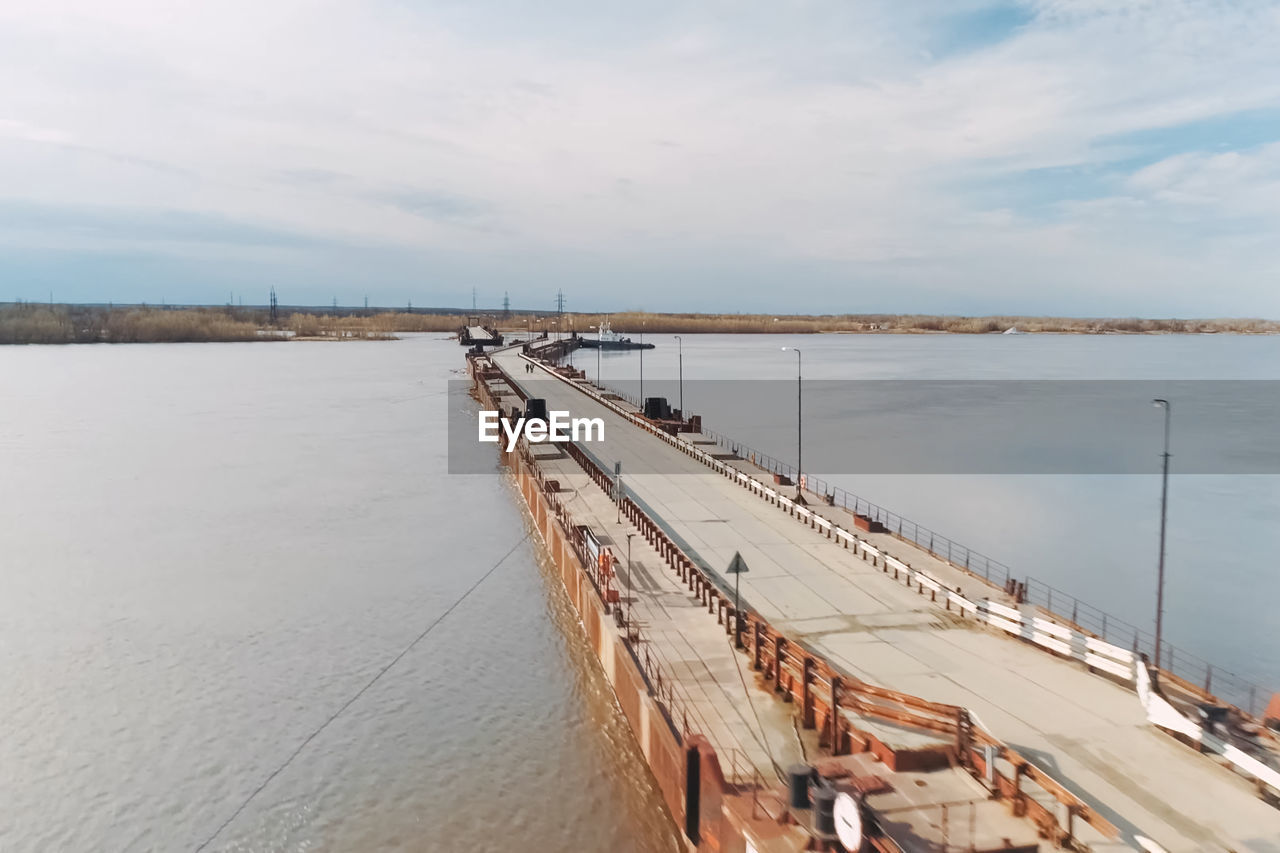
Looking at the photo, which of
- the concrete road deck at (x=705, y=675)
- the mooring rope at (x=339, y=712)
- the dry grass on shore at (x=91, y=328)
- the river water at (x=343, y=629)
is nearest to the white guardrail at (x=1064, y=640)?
the concrete road deck at (x=705, y=675)

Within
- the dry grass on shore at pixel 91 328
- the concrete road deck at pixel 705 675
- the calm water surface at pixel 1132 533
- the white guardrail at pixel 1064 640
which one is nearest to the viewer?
the white guardrail at pixel 1064 640

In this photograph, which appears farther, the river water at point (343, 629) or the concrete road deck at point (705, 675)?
the river water at point (343, 629)

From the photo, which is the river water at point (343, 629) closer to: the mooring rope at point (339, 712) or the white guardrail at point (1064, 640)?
the mooring rope at point (339, 712)


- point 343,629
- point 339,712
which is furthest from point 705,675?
point 343,629

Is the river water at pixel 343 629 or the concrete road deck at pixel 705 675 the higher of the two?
the concrete road deck at pixel 705 675

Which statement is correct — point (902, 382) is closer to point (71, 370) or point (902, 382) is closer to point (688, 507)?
point (688, 507)

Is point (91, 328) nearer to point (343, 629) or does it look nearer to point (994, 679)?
point (343, 629)

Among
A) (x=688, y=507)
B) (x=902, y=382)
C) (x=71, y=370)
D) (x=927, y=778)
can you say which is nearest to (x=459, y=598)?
(x=688, y=507)
